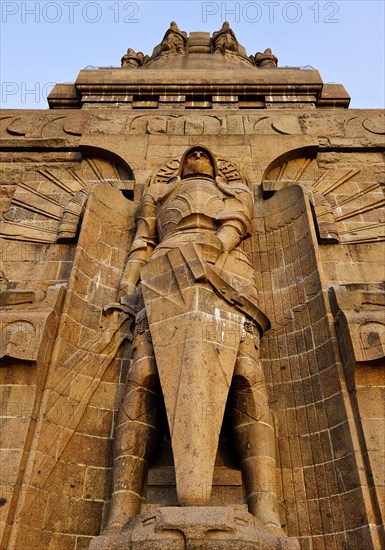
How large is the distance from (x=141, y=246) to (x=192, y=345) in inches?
104

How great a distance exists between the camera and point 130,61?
16.6m

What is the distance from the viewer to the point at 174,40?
17297 mm

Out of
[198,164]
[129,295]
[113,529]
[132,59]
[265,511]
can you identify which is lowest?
[113,529]

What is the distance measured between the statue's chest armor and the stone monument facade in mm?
37

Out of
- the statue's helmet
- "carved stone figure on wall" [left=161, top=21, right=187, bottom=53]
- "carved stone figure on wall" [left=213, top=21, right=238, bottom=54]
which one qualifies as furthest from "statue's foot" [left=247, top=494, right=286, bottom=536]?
"carved stone figure on wall" [left=161, top=21, right=187, bottom=53]

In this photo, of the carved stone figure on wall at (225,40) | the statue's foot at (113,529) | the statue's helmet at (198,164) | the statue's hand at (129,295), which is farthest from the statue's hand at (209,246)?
the carved stone figure on wall at (225,40)

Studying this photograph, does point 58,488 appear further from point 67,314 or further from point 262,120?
point 262,120

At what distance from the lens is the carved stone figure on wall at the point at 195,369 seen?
5039 millimetres

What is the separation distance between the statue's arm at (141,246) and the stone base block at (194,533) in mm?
3401

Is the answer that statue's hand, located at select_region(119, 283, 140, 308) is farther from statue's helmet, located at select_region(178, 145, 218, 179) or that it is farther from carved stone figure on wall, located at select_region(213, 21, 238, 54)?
carved stone figure on wall, located at select_region(213, 21, 238, 54)

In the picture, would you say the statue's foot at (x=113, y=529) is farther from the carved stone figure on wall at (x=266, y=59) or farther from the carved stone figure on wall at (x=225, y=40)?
the carved stone figure on wall at (x=225, y=40)

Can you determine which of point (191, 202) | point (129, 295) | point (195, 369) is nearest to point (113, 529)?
point (195, 369)

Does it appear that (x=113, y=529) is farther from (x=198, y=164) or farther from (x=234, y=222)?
(x=198, y=164)

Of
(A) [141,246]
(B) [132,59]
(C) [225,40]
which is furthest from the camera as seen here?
(C) [225,40]
